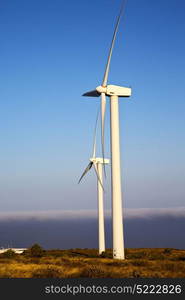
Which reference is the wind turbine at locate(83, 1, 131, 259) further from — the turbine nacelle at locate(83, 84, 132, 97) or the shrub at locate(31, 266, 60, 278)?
the shrub at locate(31, 266, 60, 278)

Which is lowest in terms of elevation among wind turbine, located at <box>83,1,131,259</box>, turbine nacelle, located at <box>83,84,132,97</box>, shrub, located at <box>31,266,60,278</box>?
shrub, located at <box>31,266,60,278</box>

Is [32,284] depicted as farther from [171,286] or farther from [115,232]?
[115,232]

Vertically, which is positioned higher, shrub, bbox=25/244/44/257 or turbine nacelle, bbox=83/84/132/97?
turbine nacelle, bbox=83/84/132/97

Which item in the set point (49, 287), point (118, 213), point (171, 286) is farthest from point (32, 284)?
point (118, 213)

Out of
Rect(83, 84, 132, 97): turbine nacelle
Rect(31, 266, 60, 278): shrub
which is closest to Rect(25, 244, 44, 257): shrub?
Rect(83, 84, 132, 97): turbine nacelle

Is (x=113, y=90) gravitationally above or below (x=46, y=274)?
above

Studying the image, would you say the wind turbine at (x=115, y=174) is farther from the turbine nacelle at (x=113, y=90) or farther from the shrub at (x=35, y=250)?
the shrub at (x=35, y=250)

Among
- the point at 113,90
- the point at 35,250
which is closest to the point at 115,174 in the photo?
the point at 113,90

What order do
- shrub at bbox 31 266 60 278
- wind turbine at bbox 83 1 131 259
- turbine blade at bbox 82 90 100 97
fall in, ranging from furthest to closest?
turbine blade at bbox 82 90 100 97 → wind turbine at bbox 83 1 131 259 → shrub at bbox 31 266 60 278

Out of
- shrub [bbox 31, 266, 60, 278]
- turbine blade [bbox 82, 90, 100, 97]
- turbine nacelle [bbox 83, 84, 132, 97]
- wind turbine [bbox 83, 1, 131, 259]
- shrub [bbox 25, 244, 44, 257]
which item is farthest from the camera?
shrub [bbox 25, 244, 44, 257]

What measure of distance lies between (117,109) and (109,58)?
19.5 feet

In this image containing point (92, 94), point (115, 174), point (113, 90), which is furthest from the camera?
point (92, 94)

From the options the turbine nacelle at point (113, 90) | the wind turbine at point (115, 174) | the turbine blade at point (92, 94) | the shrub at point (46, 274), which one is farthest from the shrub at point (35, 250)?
the shrub at point (46, 274)

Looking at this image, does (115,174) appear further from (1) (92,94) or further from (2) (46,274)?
(2) (46,274)
